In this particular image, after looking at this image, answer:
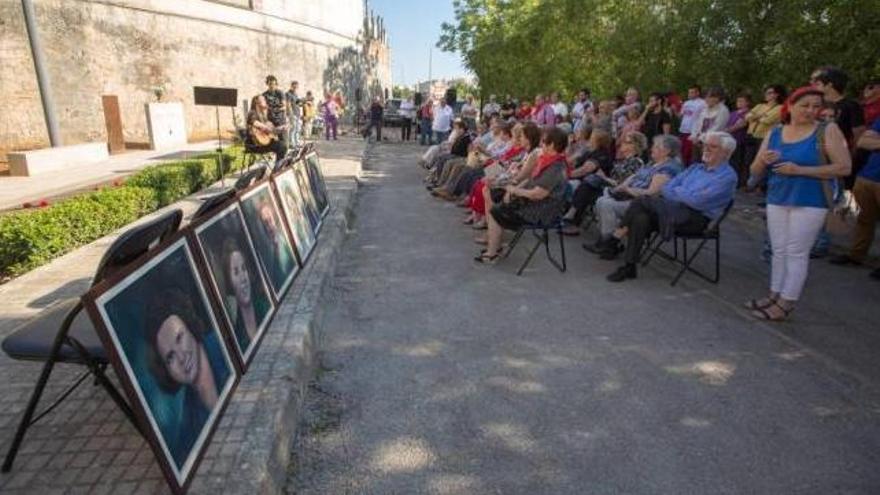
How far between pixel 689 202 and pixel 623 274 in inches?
37.2

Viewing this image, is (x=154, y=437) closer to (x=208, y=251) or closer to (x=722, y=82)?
(x=208, y=251)

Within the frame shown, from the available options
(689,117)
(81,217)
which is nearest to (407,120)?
(689,117)

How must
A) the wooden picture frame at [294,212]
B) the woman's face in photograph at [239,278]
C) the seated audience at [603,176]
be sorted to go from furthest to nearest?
the seated audience at [603,176], the wooden picture frame at [294,212], the woman's face in photograph at [239,278]

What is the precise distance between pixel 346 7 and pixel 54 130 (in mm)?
26518

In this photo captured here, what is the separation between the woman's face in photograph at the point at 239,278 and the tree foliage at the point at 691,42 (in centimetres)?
912

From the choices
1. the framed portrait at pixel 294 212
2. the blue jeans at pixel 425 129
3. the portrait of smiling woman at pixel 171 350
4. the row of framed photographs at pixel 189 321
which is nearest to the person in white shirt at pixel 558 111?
the blue jeans at pixel 425 129

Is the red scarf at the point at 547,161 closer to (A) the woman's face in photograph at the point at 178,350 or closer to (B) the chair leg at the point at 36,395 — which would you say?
(A) the woman's face in photograph at the point at 178,350

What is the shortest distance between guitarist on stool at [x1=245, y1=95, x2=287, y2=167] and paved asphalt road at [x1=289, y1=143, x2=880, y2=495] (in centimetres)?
576

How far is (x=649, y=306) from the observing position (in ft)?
16.5

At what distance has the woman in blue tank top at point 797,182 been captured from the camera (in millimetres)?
4234

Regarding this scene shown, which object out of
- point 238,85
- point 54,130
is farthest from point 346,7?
point 54,130

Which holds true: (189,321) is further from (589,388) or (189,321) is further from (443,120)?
(443,120)

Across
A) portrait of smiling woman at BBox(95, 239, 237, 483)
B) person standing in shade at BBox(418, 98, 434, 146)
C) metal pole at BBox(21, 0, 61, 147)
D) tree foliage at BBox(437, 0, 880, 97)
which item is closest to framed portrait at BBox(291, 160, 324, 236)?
portrait of smiling woman at BBox(95, 239, 237, 483)

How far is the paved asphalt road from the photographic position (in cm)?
282
